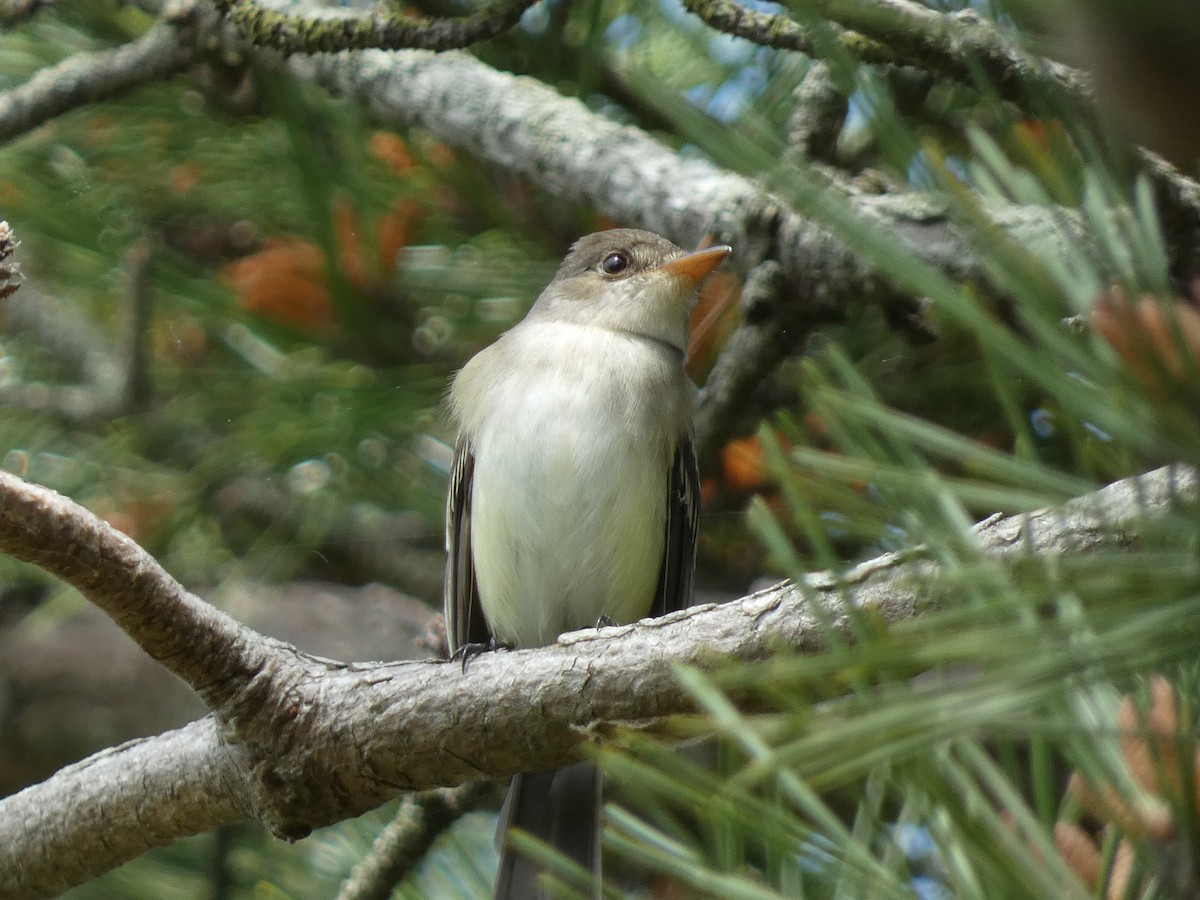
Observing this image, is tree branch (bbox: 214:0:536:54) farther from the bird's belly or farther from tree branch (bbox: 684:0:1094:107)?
tree branch (bbox: 684:0:1094:107)

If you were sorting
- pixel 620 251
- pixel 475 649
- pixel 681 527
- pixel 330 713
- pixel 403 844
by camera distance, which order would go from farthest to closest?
pixel 620 251 → pixel 681 527 → pixel 475 649 → pixel 403 844 → pixel 330 713

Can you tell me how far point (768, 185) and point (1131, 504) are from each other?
388mm

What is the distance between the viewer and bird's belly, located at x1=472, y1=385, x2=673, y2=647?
3328mm

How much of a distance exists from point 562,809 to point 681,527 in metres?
0.74

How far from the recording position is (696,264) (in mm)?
3330

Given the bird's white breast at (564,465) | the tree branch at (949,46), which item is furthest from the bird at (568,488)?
the tree branch at (949,46)

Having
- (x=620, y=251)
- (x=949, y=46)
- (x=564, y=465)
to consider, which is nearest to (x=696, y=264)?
(x=620, y=251)

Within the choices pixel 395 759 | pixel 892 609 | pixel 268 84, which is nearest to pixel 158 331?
pixel 268 84

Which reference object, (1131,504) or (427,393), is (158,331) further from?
(1131,504)

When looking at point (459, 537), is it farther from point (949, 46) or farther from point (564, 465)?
point (949, 46)

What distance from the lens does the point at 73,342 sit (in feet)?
11.9

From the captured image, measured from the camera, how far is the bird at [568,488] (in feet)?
10.9

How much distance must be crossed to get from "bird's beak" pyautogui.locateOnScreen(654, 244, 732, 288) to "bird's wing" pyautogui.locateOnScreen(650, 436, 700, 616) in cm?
40

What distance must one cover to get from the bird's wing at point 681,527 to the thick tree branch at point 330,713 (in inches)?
49.4
